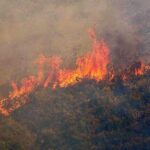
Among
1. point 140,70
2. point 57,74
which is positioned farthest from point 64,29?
point 140,70

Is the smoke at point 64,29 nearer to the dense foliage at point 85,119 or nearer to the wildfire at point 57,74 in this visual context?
the wildfire at point 57,74

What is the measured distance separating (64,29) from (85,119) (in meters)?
10.1

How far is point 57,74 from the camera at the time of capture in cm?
2606

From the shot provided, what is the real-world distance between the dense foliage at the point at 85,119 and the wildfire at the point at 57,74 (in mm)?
512

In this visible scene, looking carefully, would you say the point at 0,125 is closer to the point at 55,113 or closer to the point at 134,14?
the point at 55,113

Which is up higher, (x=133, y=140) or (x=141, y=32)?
(x=141, y=32)

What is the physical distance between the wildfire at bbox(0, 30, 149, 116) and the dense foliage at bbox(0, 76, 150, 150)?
512mm

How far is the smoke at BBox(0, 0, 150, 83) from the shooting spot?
27719mm

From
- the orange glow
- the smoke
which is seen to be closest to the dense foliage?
the orange glow

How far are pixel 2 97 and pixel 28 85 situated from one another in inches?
75.8

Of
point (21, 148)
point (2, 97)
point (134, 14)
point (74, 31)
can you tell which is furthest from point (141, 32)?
point (21, 148)

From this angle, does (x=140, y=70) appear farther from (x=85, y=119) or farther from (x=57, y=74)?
(x=85, y=119)

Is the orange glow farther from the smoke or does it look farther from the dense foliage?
the smoke

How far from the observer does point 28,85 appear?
25.1m
